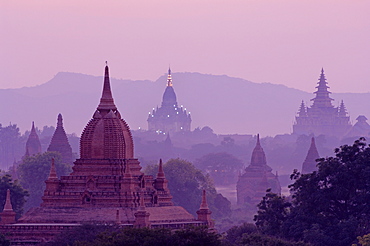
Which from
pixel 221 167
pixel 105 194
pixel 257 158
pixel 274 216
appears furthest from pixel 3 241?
pixel 221 167

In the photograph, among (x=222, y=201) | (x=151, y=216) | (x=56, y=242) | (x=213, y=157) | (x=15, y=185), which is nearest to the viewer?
(x=56, y=242)

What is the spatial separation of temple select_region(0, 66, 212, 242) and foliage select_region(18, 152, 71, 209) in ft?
139

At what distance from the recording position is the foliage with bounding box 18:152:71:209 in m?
108

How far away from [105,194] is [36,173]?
168 ft

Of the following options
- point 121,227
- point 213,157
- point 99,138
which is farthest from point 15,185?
point 213,157

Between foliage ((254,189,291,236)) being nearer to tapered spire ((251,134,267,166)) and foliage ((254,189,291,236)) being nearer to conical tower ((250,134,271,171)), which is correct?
conical tower ((250,134,271,171))

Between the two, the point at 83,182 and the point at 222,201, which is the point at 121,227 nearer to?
the point at 83,182

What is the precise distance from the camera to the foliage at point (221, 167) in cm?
18375

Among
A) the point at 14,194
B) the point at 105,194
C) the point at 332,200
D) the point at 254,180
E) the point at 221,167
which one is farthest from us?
the point at 221,167

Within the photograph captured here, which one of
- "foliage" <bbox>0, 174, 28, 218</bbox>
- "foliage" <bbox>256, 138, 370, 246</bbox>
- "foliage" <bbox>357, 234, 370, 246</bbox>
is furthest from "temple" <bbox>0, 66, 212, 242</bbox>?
"foliage" <bbox>0, 174, 28, 218</bbox>

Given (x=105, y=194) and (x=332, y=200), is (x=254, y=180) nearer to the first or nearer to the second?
(x=332, y=200)

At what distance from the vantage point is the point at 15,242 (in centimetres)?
5888

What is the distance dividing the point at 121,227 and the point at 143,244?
8927 mm

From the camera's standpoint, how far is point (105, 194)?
61.8 meters
